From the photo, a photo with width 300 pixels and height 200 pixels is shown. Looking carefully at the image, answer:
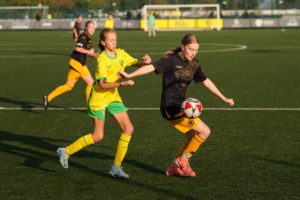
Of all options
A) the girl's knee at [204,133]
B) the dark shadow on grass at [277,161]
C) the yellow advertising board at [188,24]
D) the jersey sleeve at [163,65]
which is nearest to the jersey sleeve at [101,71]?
the jersey sleeve at [163,65]

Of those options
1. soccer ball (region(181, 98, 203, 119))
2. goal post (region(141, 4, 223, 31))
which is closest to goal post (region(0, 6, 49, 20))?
goal post (region(141, 4, 223, 31))

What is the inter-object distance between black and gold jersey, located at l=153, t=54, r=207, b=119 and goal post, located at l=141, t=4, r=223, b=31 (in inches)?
2340

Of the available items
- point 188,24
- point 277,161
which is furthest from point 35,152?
point 188,24

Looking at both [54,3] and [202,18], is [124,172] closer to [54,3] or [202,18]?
[202,18]

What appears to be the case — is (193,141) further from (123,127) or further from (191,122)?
(123,127)

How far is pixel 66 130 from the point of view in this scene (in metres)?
10.8

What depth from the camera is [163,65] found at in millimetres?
7156

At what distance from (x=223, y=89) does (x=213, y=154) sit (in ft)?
26.5

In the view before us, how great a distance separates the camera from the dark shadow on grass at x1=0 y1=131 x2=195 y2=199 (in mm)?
7008

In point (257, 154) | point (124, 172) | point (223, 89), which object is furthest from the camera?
point (223, 89)

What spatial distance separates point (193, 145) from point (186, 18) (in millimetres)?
62051

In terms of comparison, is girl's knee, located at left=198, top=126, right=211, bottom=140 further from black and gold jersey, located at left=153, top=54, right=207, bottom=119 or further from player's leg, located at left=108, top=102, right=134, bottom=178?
player's leg, located at left=108, top=102, right=134, bottom=178

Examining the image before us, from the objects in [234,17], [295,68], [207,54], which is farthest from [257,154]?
[234,17]

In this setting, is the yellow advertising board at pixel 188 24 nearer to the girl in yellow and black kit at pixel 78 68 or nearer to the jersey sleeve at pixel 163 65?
the girl in yellow and black kit at pixel 78 68
